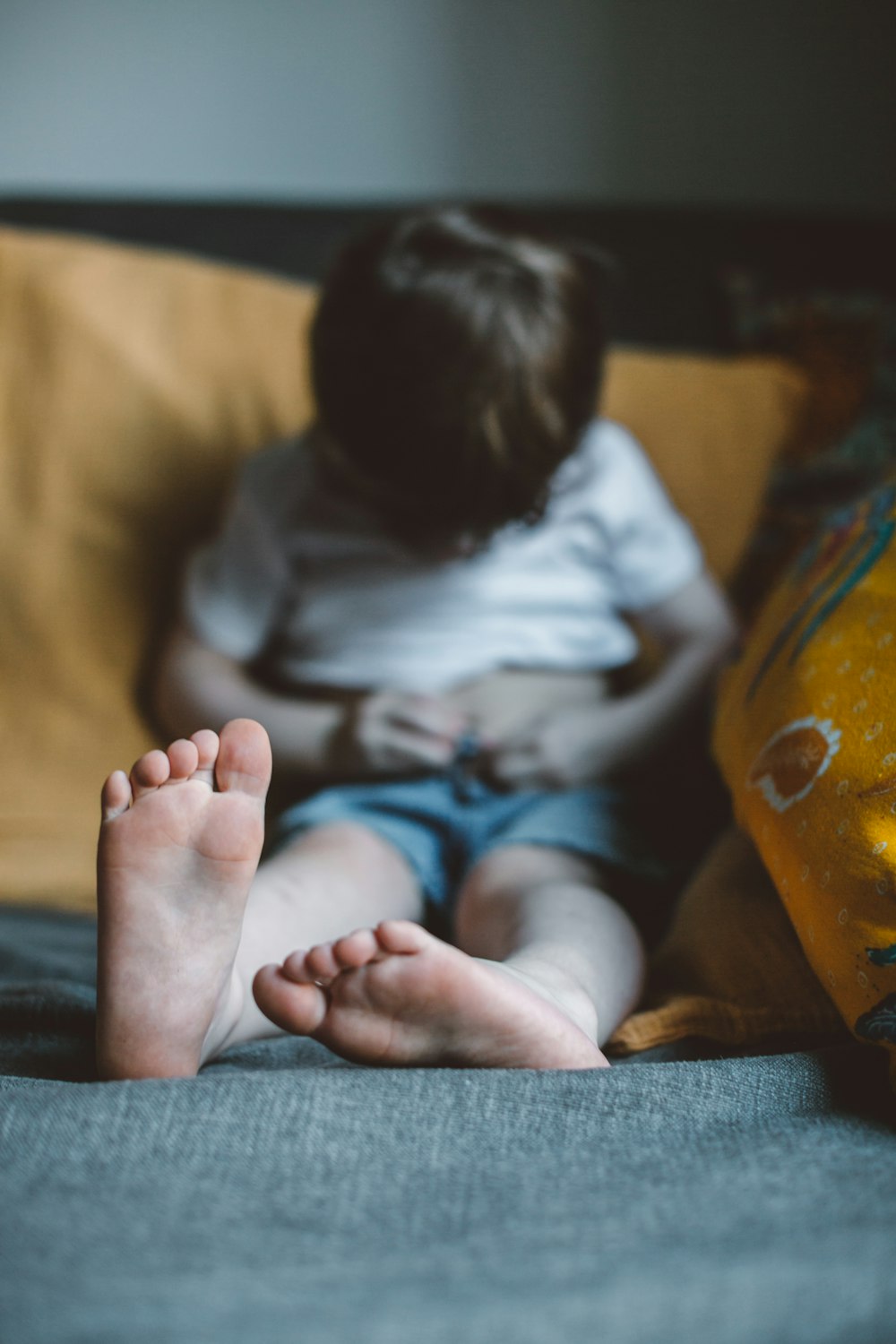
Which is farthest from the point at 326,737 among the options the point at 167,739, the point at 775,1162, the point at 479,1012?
the point at 775,1162

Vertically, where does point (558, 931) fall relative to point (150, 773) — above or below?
below

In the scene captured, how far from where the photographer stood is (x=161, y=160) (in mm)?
1329

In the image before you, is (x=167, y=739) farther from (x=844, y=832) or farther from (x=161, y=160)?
(x=161, y=160)

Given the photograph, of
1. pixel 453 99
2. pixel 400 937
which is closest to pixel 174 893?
pixel 400 937

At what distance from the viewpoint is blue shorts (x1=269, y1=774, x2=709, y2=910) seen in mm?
722

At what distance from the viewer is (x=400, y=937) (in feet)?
1.50

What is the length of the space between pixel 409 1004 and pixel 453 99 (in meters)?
1.23

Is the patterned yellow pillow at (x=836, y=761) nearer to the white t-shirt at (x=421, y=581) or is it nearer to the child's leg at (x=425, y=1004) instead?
the child's leg at (x=425, y=1004)

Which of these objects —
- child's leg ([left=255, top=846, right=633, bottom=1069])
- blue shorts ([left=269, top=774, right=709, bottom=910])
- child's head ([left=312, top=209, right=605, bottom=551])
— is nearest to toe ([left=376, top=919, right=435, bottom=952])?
child's leg ([left=255, top=846, right=633, bottom=1069])

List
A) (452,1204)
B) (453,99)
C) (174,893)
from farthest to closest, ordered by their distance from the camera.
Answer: (453,99), (174,893), (452,1204)

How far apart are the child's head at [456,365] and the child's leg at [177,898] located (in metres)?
0.29

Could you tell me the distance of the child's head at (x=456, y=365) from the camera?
27.9 inches

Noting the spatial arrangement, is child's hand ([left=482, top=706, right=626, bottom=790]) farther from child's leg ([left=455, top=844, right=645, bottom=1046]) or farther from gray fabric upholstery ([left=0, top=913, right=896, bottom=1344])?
gray fabric upholstery ([left=0, top=913, right=896, bottom=1344])

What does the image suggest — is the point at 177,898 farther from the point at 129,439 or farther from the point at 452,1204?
the point at 129,439
